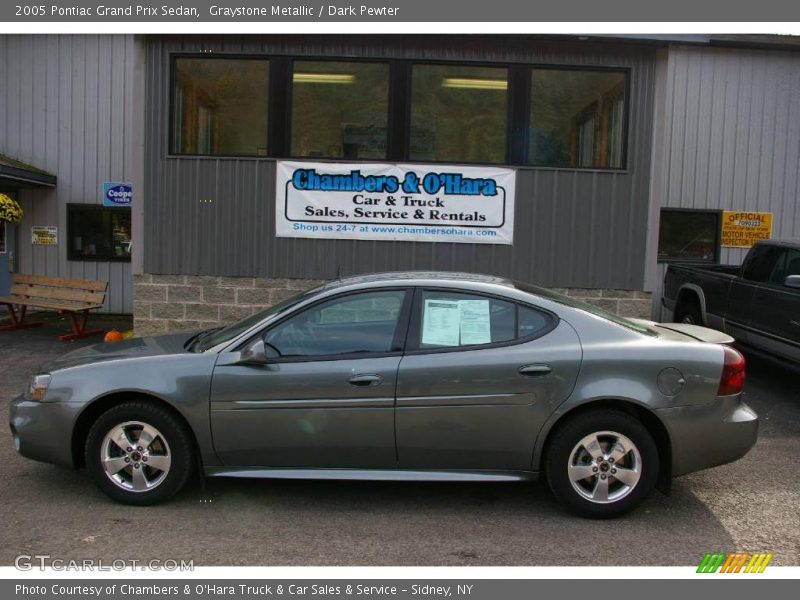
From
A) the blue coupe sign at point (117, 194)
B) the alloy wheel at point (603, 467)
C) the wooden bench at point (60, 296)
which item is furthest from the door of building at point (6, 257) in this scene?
the alloy wheel at point (603, 467)

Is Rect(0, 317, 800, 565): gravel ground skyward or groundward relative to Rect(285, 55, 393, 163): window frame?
groundward

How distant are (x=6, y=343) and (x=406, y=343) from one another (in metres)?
8.40

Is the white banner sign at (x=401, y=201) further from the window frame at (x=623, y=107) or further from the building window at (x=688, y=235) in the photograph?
the building window at (x=688, y=235)

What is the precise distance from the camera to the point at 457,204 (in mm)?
9305

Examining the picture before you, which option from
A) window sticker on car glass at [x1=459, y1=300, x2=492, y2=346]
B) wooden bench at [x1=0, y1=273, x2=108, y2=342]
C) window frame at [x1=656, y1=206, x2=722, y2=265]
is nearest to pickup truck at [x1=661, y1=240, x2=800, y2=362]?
window frame at [x1=656, y1=206, x2=722, y2=265]

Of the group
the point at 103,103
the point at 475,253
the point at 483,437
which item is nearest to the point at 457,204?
the point at 475,253

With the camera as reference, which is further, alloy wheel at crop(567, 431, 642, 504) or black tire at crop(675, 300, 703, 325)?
black tire at crop(675, 300, 703, 325)

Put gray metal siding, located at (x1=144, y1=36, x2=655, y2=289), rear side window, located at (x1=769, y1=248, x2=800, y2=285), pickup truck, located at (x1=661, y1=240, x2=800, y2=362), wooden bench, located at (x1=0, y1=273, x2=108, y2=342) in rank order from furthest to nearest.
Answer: wooden bench, located at (x1=0, y1=273, x2=108, y2=342)
gray metal siding, located at (x1=144, y1=36, x2=655, y2=289)
rear side window, located at (x1=769, y1=248, x2=800, y2=285)
pickup truck, located at (x1=661, y1=240, x2=800, y2=362)

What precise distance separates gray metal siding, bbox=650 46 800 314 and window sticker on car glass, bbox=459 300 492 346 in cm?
851

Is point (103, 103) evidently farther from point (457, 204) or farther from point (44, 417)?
point (44, 417)

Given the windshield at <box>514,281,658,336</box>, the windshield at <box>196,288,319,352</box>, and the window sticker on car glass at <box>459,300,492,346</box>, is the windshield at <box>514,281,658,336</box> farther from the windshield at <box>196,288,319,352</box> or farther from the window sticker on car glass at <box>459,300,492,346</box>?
the windshield at <box>196,288,319,352</box>

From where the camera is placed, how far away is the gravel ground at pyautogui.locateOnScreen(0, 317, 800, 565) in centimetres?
391

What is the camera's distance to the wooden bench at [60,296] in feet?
36.2

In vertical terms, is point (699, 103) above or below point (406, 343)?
above
